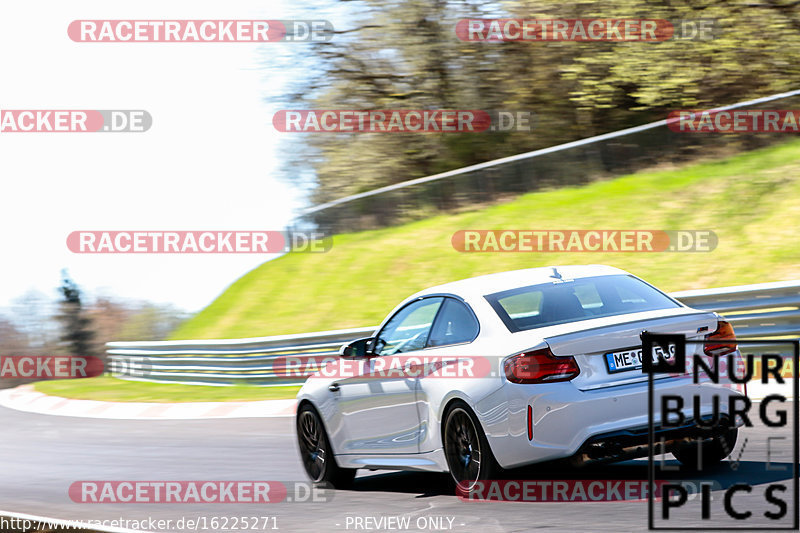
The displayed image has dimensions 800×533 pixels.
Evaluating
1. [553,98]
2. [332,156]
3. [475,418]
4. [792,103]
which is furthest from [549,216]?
[475,418]

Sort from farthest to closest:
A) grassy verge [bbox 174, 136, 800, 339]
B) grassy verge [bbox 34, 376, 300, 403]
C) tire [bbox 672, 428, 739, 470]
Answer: grassy verge [bbox 34, 376, 300, 403] → grassy verge [bbox 174, 136, 800, 339] → tire [bbox 672, 428, 739, 470]

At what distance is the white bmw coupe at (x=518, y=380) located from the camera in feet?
21.3

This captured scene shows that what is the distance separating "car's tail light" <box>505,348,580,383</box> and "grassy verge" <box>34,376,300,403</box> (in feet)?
38.8

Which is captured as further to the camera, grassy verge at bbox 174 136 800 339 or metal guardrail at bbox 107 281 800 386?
grassy verge at bbox 174 136 800 339

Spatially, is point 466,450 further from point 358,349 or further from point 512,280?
point 358,349

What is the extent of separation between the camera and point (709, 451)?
7.30m

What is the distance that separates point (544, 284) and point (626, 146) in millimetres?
15699

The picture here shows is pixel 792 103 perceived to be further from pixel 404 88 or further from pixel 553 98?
pixel 404 88

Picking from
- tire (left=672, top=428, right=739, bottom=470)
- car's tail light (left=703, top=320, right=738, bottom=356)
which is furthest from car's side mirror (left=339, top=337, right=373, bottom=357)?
car's tail light (left=703, top=320, right=738, bottom=356)

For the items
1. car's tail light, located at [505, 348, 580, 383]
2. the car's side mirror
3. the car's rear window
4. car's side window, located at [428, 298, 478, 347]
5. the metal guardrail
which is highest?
the car's rear window

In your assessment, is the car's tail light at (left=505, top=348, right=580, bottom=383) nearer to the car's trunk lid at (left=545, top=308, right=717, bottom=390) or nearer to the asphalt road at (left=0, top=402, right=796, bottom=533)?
the car's trunk lid at (left=545, top=308, right=717, bottom=390)

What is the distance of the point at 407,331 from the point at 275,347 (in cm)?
1187

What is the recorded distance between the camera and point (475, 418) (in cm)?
682

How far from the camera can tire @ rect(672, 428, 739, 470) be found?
23.6ft
